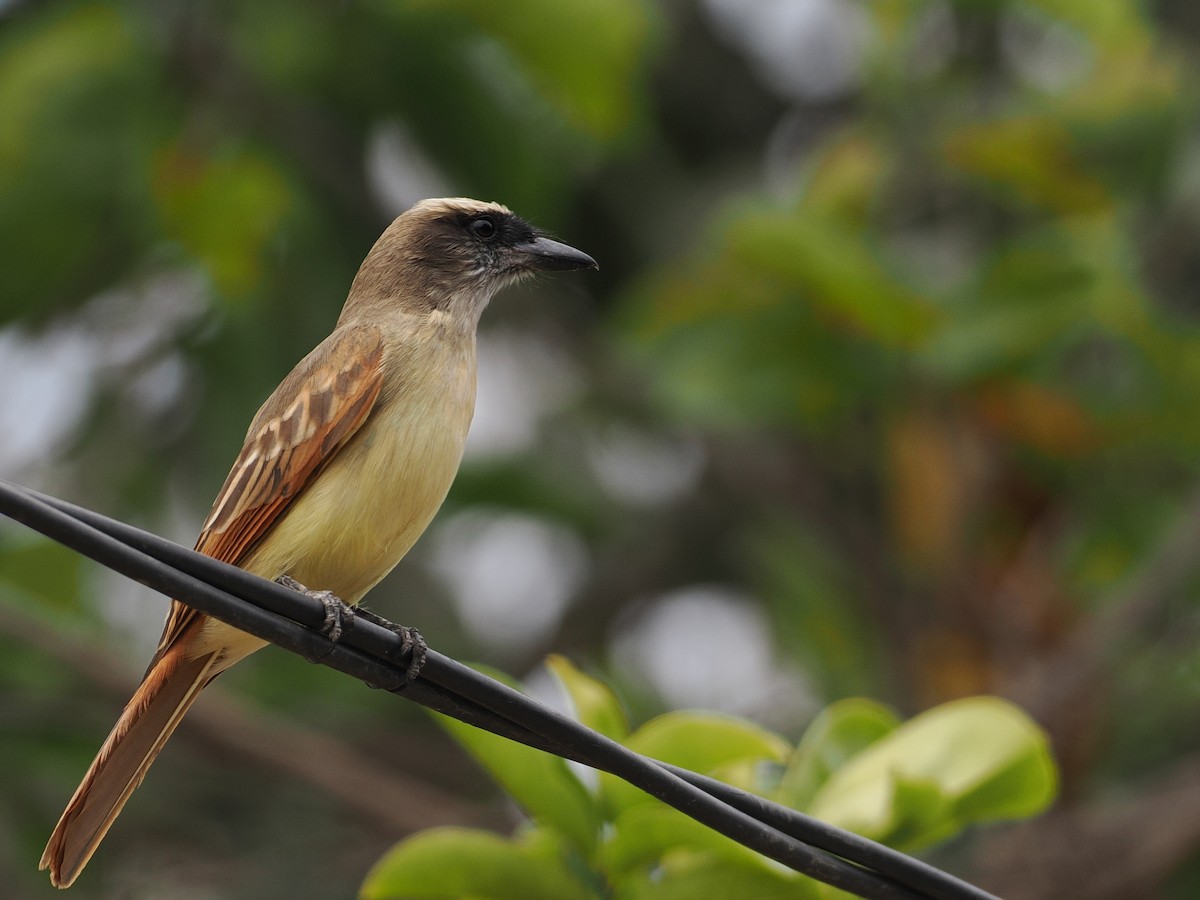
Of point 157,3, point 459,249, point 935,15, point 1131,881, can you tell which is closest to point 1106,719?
point 1131,881

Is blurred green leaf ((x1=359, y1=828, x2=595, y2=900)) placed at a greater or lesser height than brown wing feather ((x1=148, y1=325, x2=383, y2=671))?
lesser

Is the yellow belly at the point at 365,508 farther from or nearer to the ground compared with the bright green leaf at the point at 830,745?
farther from the ground

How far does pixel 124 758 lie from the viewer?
3789mm

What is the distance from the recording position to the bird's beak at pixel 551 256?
5.06m

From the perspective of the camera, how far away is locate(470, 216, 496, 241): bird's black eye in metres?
5.20

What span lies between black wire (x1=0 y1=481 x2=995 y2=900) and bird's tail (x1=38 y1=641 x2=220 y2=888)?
96 centimetres

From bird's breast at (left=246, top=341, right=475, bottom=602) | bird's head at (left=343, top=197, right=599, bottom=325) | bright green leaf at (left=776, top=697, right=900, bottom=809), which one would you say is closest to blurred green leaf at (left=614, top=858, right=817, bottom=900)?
bright green leaf at (left=776, top=697, right=900, bottom=809)

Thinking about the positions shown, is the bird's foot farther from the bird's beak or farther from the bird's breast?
the bird's beak

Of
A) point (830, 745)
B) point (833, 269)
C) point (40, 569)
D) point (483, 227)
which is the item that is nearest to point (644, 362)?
point (833, 269)

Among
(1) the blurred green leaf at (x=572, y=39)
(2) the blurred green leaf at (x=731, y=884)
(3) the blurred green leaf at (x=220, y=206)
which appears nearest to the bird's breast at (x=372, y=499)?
(2) the blurred green leaf at (x=731, y=884)

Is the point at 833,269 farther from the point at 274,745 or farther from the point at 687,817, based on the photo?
the point at 687,817

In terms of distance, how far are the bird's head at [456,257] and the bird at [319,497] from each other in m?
0.35

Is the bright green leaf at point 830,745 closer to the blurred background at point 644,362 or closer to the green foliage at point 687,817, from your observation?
the green foliage at point 687,817

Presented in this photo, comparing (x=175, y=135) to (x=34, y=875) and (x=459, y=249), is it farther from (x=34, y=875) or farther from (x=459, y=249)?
(x=34, y=875)
